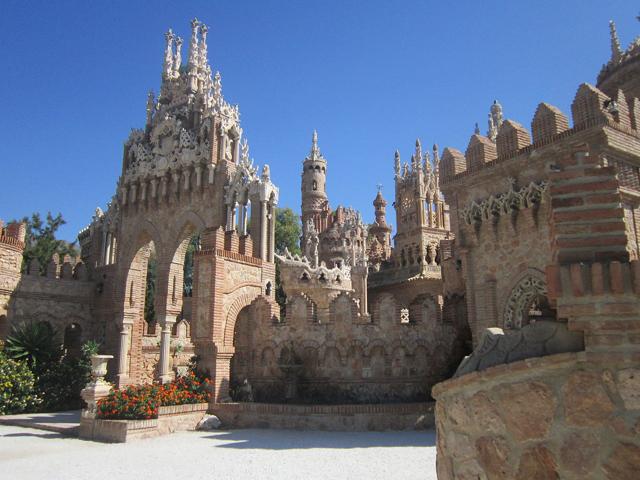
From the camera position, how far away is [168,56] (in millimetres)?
25594

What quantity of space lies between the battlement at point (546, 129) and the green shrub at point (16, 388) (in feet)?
50.4

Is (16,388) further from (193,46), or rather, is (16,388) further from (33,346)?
(193,46)

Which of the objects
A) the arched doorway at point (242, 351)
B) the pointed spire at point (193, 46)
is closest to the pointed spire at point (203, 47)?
the pointed spire at point (193, 46)

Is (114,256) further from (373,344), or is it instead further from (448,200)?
(448,200)

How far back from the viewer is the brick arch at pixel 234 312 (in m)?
16.0

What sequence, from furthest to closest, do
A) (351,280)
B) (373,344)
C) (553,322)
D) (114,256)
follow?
(351,280) → (114,256) → (373,344) → (553,322)

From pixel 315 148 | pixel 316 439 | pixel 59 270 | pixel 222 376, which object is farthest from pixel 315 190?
pixel 316 439

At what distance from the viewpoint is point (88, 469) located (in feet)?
30.7

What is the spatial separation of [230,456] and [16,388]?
1143cm

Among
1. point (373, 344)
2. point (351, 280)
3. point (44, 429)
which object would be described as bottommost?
point (44, 429)

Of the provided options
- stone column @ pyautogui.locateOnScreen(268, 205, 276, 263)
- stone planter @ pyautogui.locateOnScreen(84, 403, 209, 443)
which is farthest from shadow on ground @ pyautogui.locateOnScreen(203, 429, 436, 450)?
stone column @ pyautogui.locateOnScreen(268, 205, 276, 263)

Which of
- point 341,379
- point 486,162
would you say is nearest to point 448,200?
point 486,162

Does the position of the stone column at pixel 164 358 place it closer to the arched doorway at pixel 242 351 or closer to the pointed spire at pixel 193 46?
the arched doorway at pixel 242 351

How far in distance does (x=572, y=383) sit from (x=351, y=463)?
7332 millimetres
